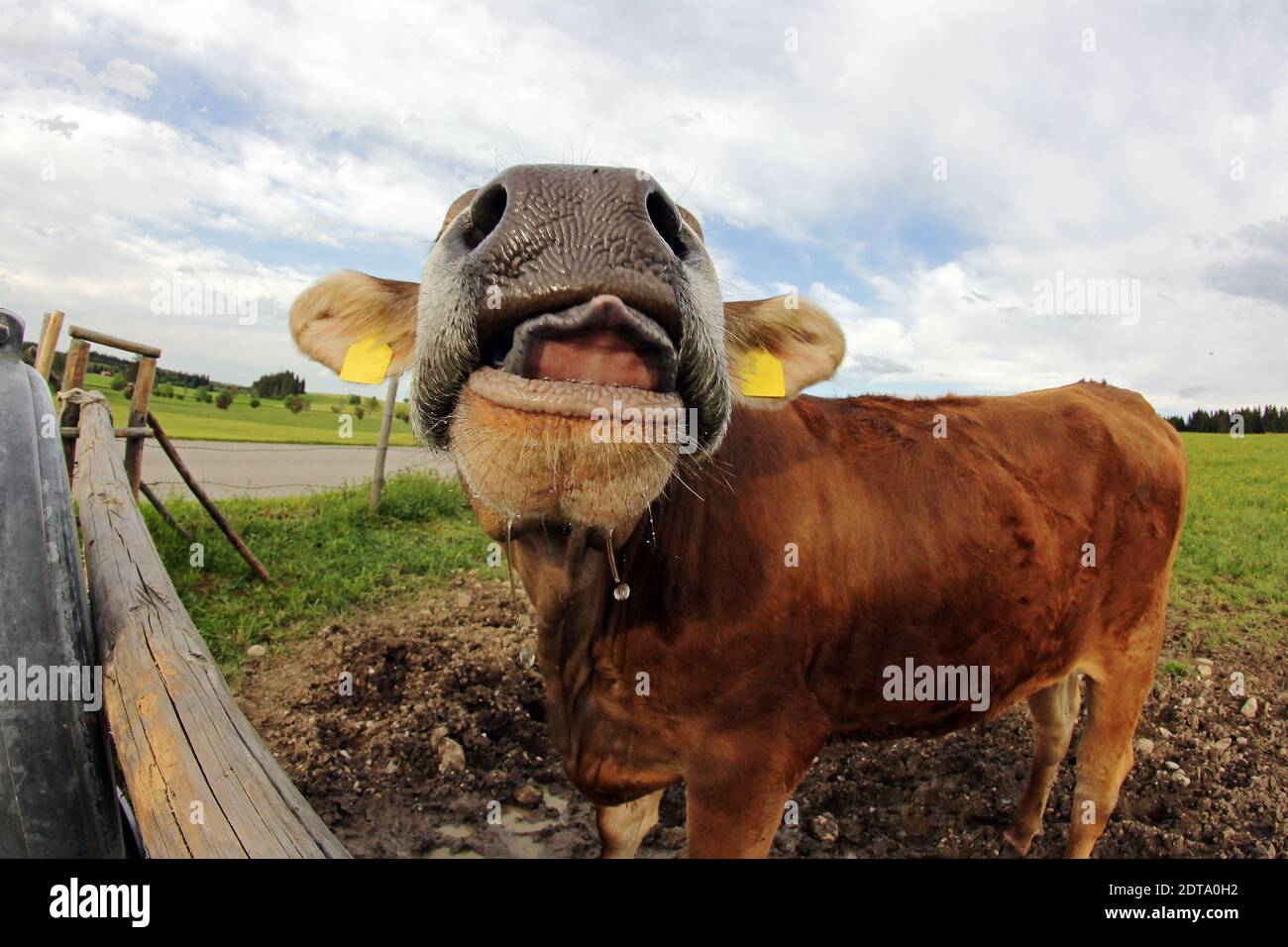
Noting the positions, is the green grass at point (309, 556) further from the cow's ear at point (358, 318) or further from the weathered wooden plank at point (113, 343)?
the cow's ear at point (358, 318)

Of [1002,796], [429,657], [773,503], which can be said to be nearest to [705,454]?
[773,503]

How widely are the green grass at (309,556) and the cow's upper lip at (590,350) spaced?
5.30 meters

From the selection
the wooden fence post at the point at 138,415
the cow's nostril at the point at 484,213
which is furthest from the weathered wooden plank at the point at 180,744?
the wooden fence post at the point at 138,415

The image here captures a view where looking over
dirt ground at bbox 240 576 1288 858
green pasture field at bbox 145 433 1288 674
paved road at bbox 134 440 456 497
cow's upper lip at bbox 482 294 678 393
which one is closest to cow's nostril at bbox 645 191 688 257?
cow's upper lip at bbox 482 294 678 393

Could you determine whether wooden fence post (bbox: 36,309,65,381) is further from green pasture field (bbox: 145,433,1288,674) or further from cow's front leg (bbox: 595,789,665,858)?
cow's front leg (bbox: 595,789,665,858)

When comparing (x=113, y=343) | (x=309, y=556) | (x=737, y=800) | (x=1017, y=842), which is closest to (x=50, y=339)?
(x=113, y=343)

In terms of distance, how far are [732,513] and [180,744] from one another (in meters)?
1.89

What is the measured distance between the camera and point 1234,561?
997 cm

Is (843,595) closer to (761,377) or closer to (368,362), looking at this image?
(761,377)

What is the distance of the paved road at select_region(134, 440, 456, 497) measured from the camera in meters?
14.6

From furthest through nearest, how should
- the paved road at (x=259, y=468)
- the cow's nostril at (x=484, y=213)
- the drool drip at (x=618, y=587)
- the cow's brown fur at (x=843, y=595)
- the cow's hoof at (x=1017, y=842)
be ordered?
the paved road at (x=259, y=468)
the cow's hoof at (x=1017, y=842)
the cow's brown fur at (x=843, y=595)
the drool drip at (x=618, y=587)
the cow's nostril at (x=484, y=213)

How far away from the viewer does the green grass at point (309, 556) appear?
6.58 meters

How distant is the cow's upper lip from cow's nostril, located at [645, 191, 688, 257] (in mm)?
279
